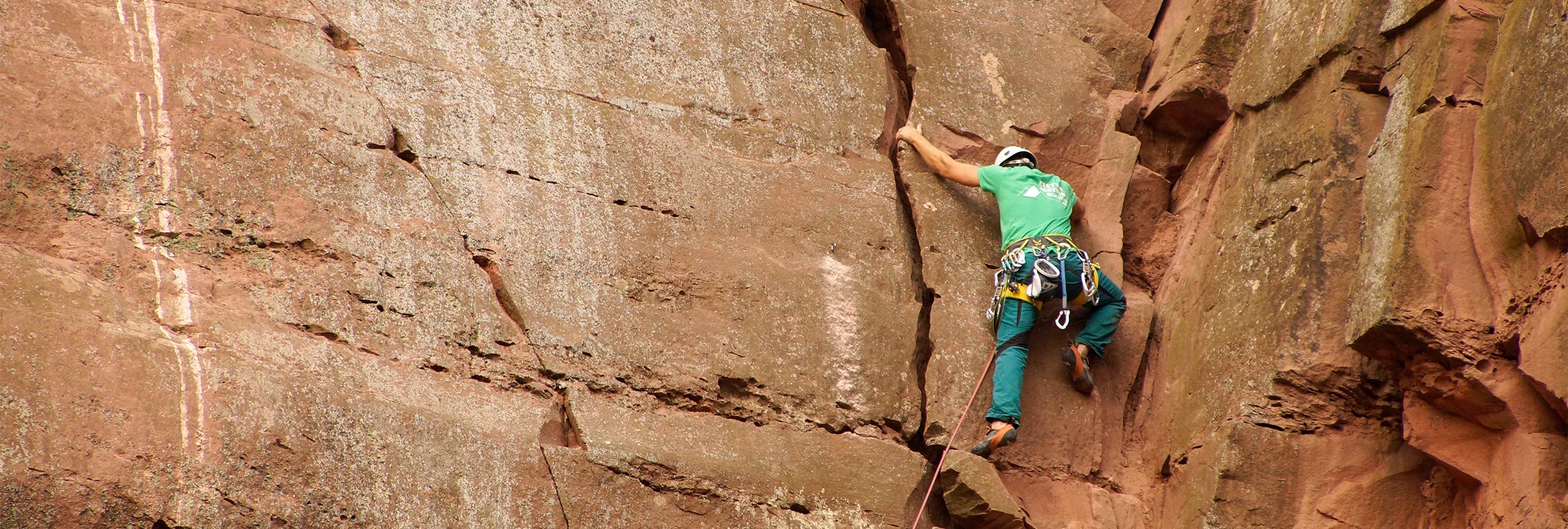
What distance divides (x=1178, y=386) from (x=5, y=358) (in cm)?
561

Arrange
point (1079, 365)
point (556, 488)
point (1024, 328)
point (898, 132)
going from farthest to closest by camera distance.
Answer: point (898, 132)
point (1079, 365)
point (1024, 328)
point (556, 488)

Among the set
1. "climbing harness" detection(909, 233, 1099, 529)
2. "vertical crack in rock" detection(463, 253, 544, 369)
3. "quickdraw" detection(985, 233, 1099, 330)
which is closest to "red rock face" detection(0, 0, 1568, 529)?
"vertical crack in rock" detection(463, 253, 544, 369)

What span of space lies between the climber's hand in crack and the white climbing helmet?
0.50 ft

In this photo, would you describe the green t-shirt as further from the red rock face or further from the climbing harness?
the red rock face

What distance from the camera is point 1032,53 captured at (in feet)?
27.2

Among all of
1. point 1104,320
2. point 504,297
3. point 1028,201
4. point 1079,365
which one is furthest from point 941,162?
point 504,297

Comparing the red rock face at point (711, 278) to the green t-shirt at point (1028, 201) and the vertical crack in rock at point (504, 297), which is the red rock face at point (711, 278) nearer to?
the vertical crack in rock at point (504, 297)

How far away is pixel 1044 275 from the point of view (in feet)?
21.9

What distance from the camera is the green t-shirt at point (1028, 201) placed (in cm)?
699

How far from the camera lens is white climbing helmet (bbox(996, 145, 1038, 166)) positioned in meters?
7.27

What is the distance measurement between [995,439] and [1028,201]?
4.65 ft

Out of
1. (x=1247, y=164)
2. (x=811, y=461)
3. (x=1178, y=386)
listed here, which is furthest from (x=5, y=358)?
(x=1247, y=164)

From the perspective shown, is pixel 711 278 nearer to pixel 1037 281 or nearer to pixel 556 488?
pixel 556 488

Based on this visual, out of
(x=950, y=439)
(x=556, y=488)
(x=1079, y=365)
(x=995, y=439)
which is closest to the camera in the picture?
(x=556, y=488)
